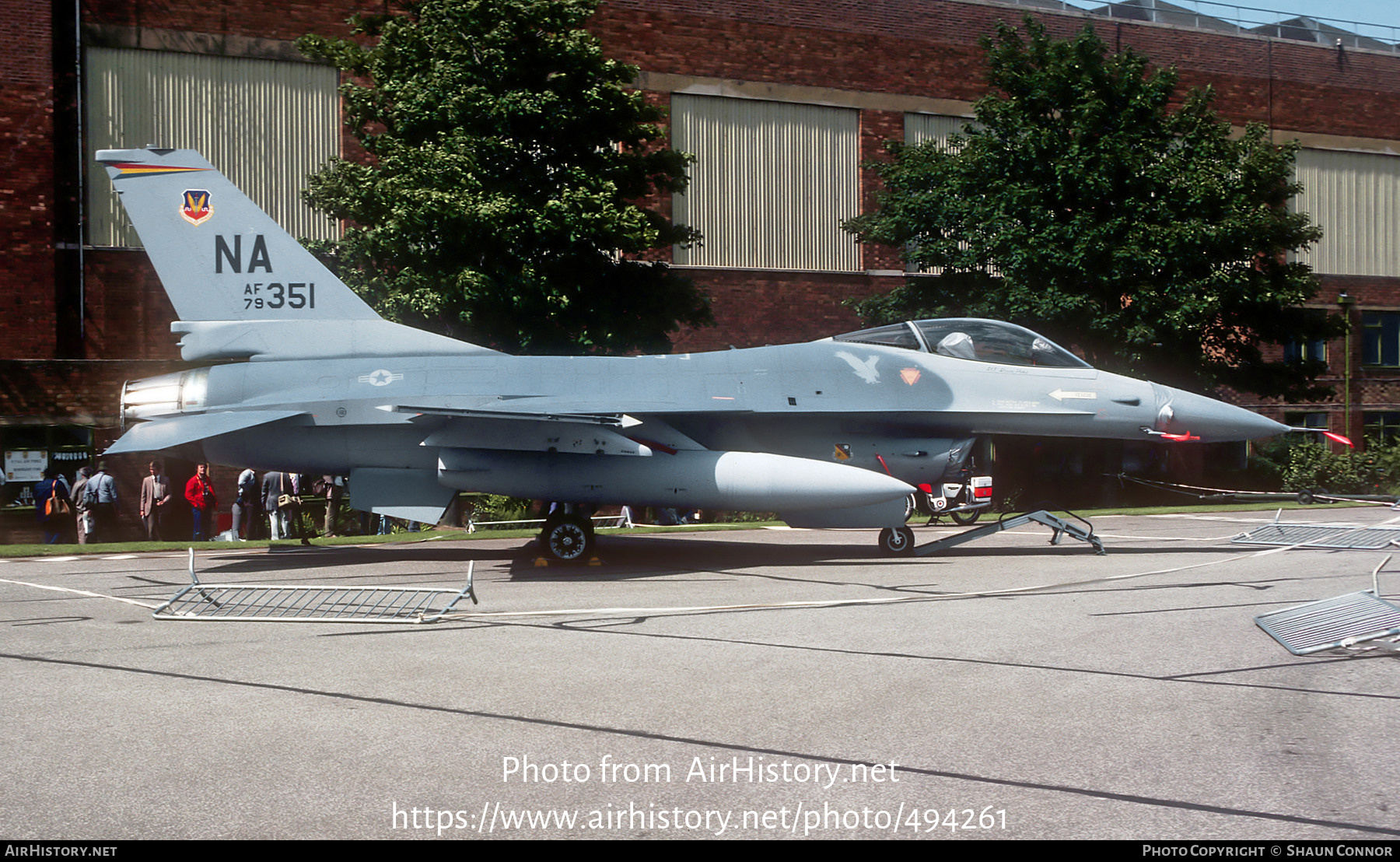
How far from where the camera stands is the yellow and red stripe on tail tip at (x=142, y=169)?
14359 mm

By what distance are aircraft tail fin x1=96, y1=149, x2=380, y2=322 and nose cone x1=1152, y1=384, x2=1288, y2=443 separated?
10391 mm

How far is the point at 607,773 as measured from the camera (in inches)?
179

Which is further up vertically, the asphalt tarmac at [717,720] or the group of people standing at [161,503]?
the asphalt tarmac at [717,720]

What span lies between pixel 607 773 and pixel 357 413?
9760mm

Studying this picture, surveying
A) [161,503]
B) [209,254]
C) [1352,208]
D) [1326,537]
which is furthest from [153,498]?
[1352,208]

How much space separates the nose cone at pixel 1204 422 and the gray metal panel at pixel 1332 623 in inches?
217

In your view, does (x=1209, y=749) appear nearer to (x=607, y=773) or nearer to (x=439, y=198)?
(x=607, y=773)

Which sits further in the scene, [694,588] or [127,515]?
[127,515]

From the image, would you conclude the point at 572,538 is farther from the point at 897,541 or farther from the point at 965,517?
the point at 965,517

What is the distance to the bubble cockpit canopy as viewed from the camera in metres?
13.8

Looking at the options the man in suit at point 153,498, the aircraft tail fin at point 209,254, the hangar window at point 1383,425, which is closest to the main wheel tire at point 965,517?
the aircraft tail fin at point 209,254

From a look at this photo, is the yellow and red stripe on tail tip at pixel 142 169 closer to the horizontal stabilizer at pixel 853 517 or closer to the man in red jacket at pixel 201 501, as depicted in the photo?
the man in red jacket at pixel 201 501

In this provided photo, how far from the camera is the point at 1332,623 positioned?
7617 millimetres

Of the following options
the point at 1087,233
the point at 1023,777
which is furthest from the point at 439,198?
the point at 1023,777
